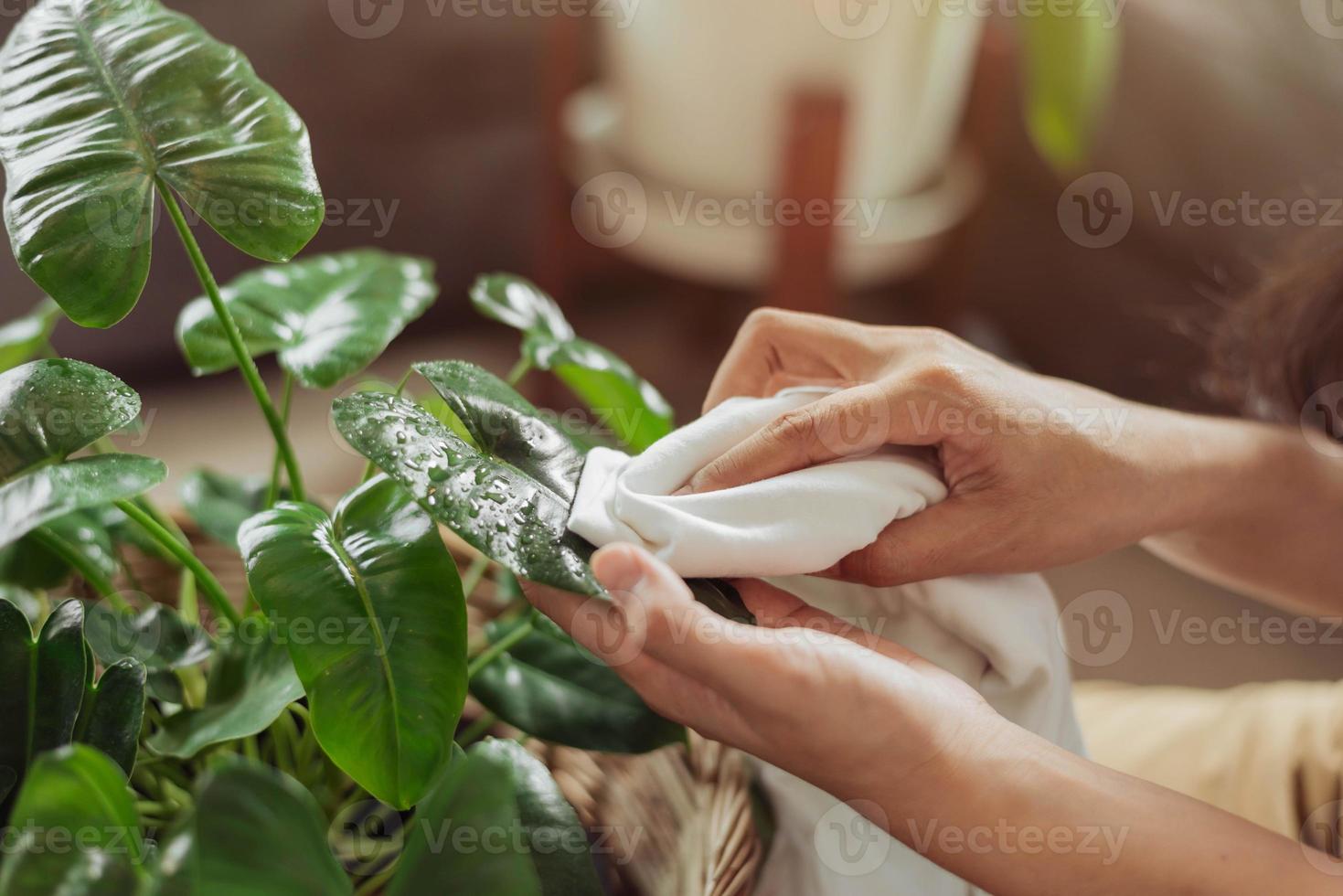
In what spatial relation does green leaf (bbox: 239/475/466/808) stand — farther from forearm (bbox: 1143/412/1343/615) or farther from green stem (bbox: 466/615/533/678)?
forearm (bbox: 1143/412/1343/615)

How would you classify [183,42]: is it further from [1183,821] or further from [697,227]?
[697,227]

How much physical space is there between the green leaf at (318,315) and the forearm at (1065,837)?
0.42 meters

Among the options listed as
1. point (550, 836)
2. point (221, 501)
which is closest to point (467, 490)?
point (550, 836)

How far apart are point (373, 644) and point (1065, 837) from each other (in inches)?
14.7

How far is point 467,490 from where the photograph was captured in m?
0.53

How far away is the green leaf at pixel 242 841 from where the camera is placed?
0.39 meters

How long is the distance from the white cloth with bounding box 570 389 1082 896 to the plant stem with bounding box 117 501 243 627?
244mm

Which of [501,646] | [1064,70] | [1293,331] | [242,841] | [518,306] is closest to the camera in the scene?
[242,841]

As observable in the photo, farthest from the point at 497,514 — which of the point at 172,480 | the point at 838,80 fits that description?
the point at 172,480
